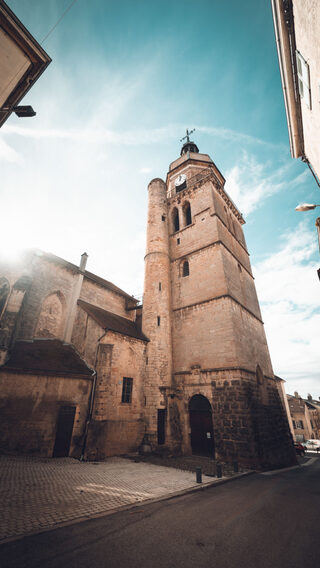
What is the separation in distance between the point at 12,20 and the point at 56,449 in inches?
585

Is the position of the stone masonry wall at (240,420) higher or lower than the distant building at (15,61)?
lower

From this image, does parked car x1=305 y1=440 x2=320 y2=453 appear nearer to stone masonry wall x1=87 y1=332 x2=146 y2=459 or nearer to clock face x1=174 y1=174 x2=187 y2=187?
stone masonry wall x1=87 y1=332 x2=146 y2=459

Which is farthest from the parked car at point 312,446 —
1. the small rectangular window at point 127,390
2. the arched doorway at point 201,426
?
the small rectangular window at point 127,390

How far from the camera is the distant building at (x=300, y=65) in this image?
13.4ft

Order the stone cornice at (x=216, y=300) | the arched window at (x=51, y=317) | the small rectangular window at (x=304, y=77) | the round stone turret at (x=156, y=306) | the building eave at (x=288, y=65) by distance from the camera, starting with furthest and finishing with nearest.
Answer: the stone cornice at (x=216, y=300) < the arched window at (x=51, y=317) < the round stone turret at (x=156, y=306) < the building eave at (x=288, y=65) < the small rectangular window at (x=304, y=77)

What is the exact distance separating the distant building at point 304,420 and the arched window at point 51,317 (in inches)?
1667

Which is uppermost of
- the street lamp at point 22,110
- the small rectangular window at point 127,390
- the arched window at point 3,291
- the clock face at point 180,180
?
the clock face at point 180,180

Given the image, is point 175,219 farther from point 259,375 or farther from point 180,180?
point 259,375

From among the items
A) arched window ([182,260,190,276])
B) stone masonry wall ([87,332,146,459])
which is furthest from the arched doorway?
arched window ([182,260,190,276])

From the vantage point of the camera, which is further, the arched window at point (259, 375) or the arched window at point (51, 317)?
the arched window at point (259, 375)

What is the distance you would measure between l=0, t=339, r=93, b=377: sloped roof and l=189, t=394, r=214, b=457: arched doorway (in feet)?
22.2

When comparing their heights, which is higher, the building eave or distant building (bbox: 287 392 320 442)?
the building eave

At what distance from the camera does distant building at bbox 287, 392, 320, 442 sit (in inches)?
1500

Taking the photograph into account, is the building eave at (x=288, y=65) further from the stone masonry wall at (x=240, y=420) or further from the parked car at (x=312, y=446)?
the parked car at (x=312, y=446)
